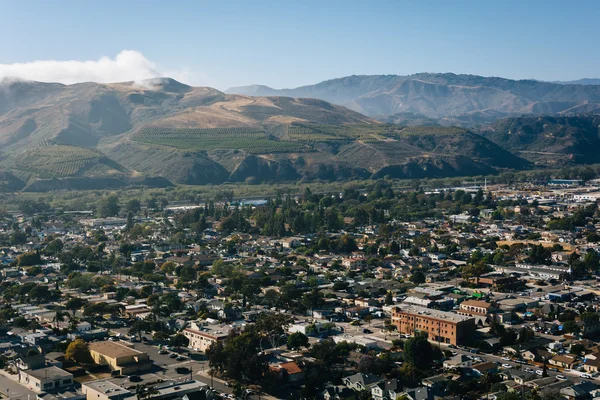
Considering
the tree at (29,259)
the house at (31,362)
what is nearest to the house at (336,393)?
the house at (31,362)

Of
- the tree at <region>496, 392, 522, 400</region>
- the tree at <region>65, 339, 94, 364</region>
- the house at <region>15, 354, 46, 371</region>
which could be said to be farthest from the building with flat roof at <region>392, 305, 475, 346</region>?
the house at <region>15, 354, 46, 371</region>

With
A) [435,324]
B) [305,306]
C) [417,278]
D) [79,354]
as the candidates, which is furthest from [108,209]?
[435,324]

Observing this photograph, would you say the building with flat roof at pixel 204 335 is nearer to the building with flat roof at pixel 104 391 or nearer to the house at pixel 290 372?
the house at pixel 290 372

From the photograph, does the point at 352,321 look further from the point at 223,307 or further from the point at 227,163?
the point at 227,163

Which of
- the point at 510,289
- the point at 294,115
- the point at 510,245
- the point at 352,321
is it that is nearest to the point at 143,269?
the point at 352,321

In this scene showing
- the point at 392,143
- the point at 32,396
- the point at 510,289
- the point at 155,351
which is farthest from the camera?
the point at 392,143

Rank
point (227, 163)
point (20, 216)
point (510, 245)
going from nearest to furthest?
point (510, 245)
point (20, 216)
point (227, 163)

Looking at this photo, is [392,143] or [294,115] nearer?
[392,143]
